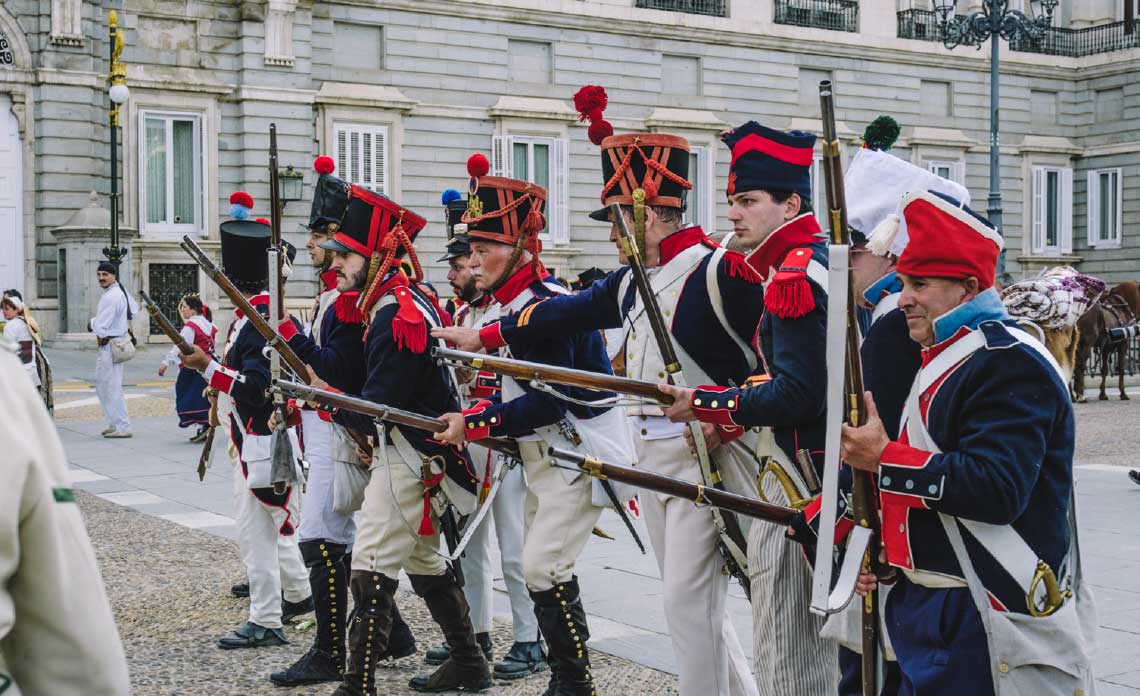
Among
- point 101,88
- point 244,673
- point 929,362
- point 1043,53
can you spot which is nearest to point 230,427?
point 244,673

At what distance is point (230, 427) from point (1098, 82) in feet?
132

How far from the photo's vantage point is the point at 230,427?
23.1 feet

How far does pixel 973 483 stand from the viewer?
299 cm

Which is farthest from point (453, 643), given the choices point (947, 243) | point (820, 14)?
point (820, 14)

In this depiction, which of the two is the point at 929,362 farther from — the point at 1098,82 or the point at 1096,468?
the point at 1098,82

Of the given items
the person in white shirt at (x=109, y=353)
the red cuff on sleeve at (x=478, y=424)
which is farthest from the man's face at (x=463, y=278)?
the person in white shirt at (x=109, y=353)

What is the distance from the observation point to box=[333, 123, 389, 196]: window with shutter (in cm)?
2994

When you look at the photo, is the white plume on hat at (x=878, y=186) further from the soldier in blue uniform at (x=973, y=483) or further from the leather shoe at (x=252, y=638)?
the leather shoe at (x=252, y=638)

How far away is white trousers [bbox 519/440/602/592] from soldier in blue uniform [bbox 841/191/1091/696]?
78.7 inches

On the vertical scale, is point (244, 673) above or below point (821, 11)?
below

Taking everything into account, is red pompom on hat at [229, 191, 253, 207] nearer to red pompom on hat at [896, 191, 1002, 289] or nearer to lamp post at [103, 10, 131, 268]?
red pompom on hat at [896, 191, 1002, 289]

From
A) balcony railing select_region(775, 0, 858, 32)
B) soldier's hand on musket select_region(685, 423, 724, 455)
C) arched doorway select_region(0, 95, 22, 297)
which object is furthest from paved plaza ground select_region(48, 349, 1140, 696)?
balcony railing select_region(775, 0, 858, 32)

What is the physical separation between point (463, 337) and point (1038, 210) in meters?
39.2

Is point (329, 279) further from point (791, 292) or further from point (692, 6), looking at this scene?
point (692, 6)
